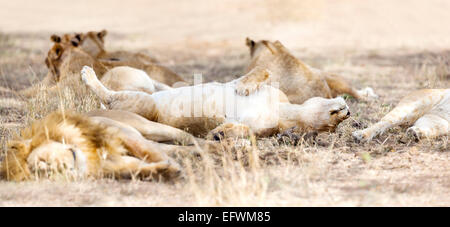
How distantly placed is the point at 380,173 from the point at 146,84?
3079 millimetres

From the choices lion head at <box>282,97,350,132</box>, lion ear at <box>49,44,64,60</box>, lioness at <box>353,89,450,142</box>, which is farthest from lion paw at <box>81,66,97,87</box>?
lion ear at <box>49,44,64,60</box>

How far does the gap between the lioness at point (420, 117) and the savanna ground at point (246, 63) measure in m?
0.10

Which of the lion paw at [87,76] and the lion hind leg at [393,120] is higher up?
the lion paw at [87,76]

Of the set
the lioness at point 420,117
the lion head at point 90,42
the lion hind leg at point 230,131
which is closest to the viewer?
the lion hind leg at point 230,131

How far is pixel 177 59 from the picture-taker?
11711mm

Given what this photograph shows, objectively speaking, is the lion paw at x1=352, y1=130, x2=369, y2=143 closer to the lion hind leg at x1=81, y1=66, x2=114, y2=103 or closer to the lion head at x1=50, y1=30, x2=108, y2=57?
the lion hind leg at x1=81, y1=66, x2=114, y2=103

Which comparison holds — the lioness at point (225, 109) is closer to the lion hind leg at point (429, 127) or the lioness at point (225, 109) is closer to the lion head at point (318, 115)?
the lion head at point (318, 115)

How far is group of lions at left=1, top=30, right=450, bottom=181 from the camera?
4.09 meters

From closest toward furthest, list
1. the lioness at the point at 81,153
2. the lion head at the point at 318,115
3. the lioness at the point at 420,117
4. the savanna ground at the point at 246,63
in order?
the savanna ground at the point at 246,63, the lioness at the point at 81,153, the lion head at the point at 318,115, the lioness at the point at 420,117

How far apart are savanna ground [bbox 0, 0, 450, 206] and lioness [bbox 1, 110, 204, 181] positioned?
95mm

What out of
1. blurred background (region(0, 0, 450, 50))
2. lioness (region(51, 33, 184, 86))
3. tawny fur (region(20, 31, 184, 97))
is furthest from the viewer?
blurred background (region(0, 0, 450, 50))

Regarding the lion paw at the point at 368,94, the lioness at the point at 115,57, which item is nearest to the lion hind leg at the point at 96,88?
the lioness at the point at 115,57

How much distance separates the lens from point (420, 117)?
5.58 meters

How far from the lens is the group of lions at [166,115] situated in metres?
4.09
